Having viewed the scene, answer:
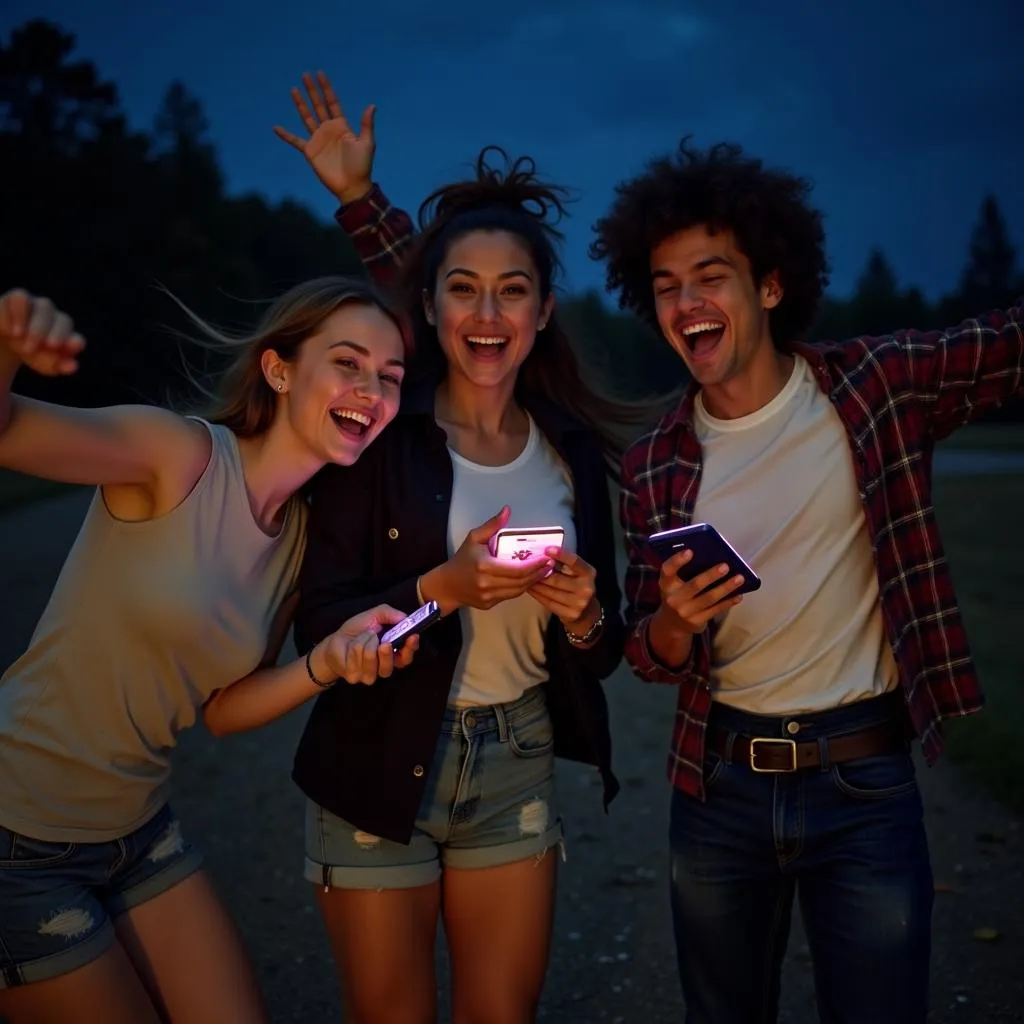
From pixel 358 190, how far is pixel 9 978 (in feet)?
9.43

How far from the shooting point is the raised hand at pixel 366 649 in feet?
9.64

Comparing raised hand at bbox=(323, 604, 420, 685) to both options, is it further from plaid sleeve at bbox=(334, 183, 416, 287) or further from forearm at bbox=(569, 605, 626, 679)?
plaid sleeve at bbox=(334, 183, 416, 287)

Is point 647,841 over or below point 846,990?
below

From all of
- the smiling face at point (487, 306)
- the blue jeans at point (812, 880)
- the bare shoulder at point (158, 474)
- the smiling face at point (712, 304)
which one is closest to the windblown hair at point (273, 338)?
the smiling face at point (487, 306)

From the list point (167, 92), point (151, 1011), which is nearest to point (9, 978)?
point (151, 1011)

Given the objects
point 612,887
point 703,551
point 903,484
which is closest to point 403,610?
point 703,551

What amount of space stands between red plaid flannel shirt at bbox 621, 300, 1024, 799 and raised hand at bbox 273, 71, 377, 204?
1.69 metres

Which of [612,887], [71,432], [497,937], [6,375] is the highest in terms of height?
[6,375]

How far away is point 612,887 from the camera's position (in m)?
5.47

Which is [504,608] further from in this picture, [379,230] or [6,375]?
[379,230]

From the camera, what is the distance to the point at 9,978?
2689mm

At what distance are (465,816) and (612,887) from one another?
8.19 feet

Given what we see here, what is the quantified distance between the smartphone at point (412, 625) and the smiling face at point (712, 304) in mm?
1075

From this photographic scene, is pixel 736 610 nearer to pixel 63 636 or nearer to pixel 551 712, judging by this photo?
pixel 551 712
